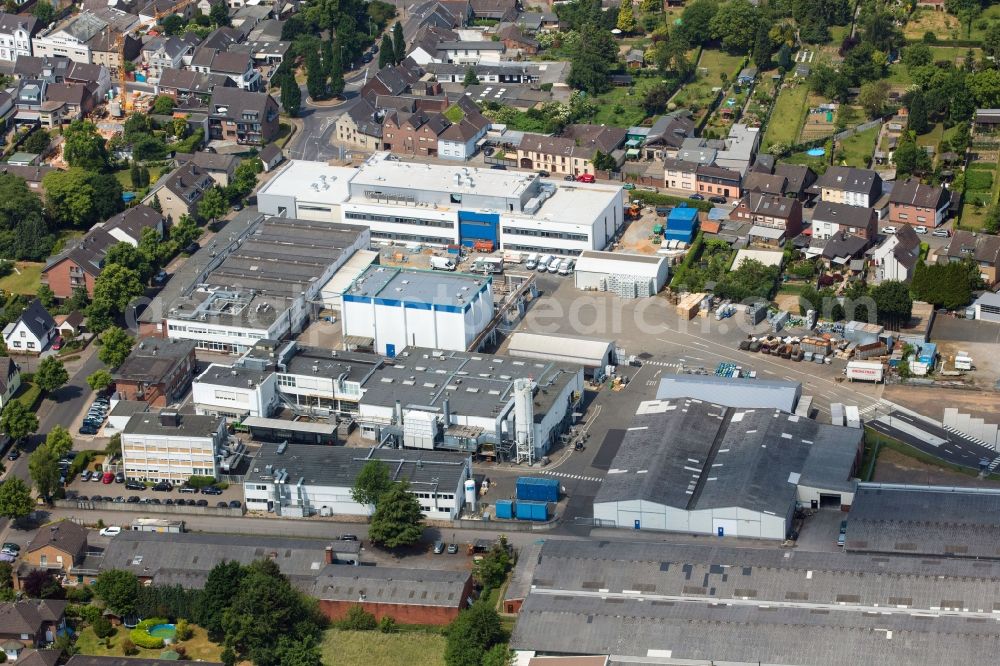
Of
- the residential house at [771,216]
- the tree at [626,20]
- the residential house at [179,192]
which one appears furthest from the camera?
the tree at [626,20]

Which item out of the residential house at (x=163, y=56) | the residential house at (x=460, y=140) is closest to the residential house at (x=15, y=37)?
the residential house at (x=163, y=56)

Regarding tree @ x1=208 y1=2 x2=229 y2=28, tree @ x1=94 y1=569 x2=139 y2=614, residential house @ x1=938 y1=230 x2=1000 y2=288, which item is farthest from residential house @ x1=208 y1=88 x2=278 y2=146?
tree @ x1=94 y1=569 x2=139 y2=614

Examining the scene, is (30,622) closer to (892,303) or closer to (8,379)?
(8,379)

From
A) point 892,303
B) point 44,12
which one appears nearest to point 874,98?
point 892,303

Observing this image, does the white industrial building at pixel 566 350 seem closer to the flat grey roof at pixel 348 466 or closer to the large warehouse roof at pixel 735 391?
the large warehouse roof at pixel 735 391

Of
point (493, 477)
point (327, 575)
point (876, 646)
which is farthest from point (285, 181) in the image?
point (876, 646)

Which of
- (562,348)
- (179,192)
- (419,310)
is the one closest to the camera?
(562,348)
